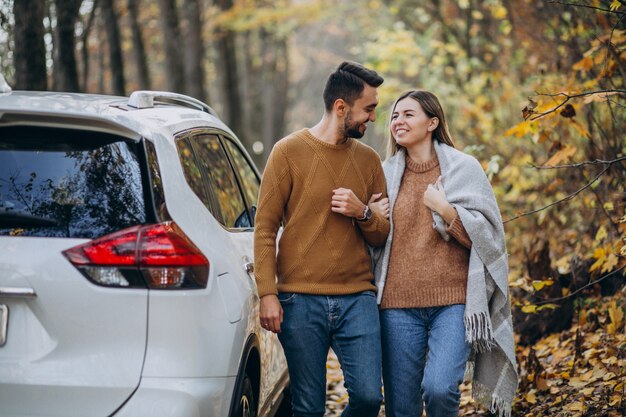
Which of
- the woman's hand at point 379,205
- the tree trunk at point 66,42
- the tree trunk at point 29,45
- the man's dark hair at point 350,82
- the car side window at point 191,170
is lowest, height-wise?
the woman's hand at point 379,205

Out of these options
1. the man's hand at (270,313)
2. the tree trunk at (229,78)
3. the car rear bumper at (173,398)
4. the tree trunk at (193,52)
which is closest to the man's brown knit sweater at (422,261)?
the man's hand at (270,313)

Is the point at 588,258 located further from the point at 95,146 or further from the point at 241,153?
the point at 95,146

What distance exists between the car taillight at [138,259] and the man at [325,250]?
86cm

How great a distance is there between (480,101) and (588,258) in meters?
5.39

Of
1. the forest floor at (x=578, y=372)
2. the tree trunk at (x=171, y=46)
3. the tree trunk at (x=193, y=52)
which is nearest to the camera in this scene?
the forest floor at (x=578, y=372)

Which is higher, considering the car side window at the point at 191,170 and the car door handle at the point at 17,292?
the car side window at the point at 191,170

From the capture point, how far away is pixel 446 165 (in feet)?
14.2

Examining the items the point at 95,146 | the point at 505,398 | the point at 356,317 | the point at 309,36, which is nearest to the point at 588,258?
the point at 505,398

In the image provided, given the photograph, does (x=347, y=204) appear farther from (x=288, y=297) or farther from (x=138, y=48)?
(x=138, y=48)

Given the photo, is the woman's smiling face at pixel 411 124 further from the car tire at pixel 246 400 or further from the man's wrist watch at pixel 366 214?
the car tire at pixel 246 400

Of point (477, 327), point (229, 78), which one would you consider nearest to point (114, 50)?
point (229, 78)

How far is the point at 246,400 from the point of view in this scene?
3797mm

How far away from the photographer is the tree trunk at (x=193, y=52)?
1784 cm

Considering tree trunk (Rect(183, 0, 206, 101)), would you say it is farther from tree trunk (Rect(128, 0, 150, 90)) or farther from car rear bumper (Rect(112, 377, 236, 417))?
car rear bumper (Rect(112, 377, 236, 417))
